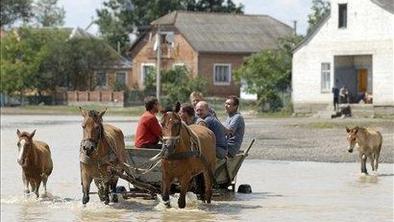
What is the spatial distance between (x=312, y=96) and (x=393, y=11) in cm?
848

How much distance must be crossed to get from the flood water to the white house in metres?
33.8

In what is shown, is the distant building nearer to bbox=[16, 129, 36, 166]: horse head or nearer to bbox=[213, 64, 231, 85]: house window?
bbox=[213, 64, 231, 85]: house window

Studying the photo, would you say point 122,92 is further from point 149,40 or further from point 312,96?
point 312,96

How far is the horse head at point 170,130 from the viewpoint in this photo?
18031 millimetres

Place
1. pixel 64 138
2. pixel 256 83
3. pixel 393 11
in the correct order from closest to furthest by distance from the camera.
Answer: pixel 64 138, pixel 393 11, pixel 256 83

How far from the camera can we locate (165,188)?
60.6 ft

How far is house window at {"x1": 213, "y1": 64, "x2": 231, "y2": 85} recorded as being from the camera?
3691 inches

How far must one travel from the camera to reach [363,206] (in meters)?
19.6

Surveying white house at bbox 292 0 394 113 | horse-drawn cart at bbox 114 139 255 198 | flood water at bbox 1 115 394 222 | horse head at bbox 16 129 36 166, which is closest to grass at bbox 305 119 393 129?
white house at bbox 292 0 394 113

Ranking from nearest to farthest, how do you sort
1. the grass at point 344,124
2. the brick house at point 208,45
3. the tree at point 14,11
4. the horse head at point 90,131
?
the horse head at point 90,131 → the grass at point 344,124 → the brick house at point 208,45 → the tree at point 14,11

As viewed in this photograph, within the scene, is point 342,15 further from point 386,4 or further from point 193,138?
point 193,138

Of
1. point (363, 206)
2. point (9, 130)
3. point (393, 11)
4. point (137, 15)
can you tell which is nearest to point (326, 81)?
point (393, 11)

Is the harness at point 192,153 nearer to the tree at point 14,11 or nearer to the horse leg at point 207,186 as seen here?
the horse leg at point 207,186

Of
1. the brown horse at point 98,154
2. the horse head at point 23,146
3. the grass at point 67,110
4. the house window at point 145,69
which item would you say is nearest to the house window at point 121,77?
the house window at point 145,69
